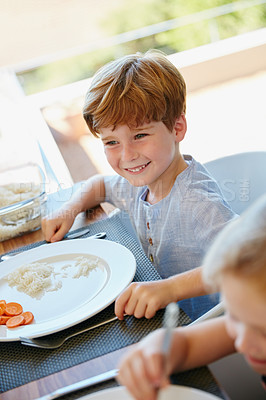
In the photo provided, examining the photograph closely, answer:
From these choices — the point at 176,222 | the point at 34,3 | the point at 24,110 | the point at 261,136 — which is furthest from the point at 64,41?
the point at 176,222

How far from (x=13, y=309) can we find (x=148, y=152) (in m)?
0.54

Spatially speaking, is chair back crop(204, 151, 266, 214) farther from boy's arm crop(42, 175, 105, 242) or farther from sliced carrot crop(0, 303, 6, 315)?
sliced carrot crop(0, 303, 6, 315)

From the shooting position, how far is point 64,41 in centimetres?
818

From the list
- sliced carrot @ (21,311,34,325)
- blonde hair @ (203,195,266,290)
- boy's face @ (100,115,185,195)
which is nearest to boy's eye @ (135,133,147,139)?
boy's face @ (100,115,185,195)

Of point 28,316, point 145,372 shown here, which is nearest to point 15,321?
point 28,316

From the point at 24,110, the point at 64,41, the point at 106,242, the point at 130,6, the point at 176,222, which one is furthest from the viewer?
the point at 64,41

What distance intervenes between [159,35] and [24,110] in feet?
11.3

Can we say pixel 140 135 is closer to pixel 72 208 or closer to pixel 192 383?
pixel 72 208

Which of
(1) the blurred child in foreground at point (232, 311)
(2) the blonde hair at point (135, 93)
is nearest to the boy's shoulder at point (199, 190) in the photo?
(2) the blonde hair at point (135, 93)

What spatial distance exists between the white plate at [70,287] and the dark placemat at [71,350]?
0.02 meters

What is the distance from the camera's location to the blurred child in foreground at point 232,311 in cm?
51

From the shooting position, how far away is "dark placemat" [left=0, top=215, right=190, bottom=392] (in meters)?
0.74

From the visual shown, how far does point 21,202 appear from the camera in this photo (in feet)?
4.28

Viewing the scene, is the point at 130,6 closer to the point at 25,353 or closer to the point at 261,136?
the point at 261,136
